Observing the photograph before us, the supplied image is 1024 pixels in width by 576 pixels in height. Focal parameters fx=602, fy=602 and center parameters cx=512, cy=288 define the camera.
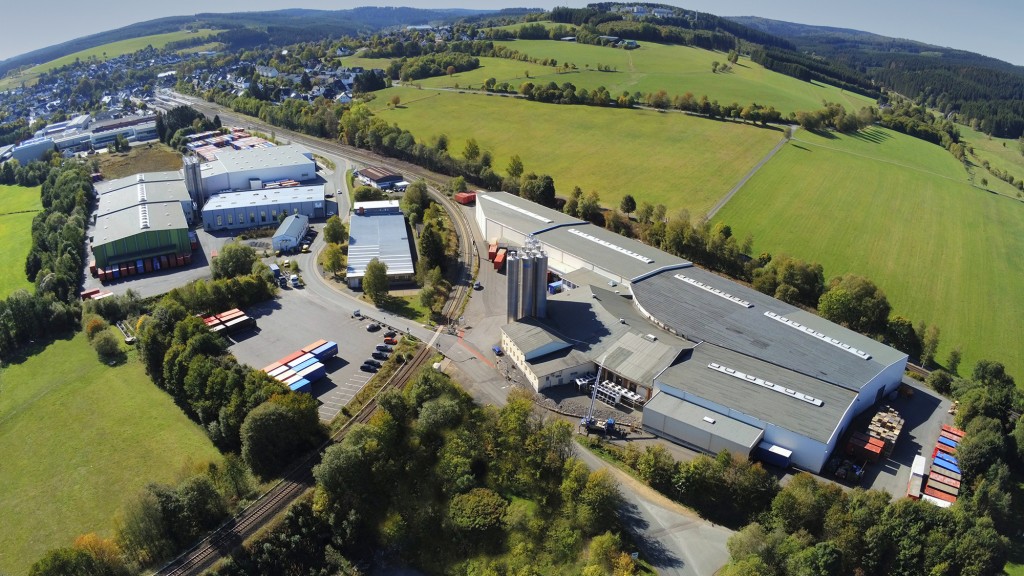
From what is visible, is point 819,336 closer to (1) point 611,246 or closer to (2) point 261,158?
(1) point 611,246

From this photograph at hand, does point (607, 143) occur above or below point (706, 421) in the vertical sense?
above

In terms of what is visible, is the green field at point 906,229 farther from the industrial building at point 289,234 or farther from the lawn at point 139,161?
the lawn at point 139,161

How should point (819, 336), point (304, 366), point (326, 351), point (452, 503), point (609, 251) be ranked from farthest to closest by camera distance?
point (609, 251), point (326, 351), point (819, 336), point (304, 366), point (452, 503)

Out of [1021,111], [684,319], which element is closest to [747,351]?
[684,319]

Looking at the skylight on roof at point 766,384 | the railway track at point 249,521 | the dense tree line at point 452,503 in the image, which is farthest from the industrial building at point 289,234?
the skylight on roof at point 766,384

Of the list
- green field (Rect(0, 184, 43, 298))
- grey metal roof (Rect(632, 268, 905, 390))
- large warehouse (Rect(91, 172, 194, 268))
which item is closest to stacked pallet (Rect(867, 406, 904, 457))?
grey metal roof (Rect(632, 268, 905, 390))

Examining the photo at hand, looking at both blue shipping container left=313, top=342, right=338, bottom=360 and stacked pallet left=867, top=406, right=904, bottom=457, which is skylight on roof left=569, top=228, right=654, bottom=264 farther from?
blue shipping container left=313, top=342, right=338, bottom=360

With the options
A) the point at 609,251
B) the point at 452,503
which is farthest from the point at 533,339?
the point at 609,251

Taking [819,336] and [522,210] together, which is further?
[522,210]
